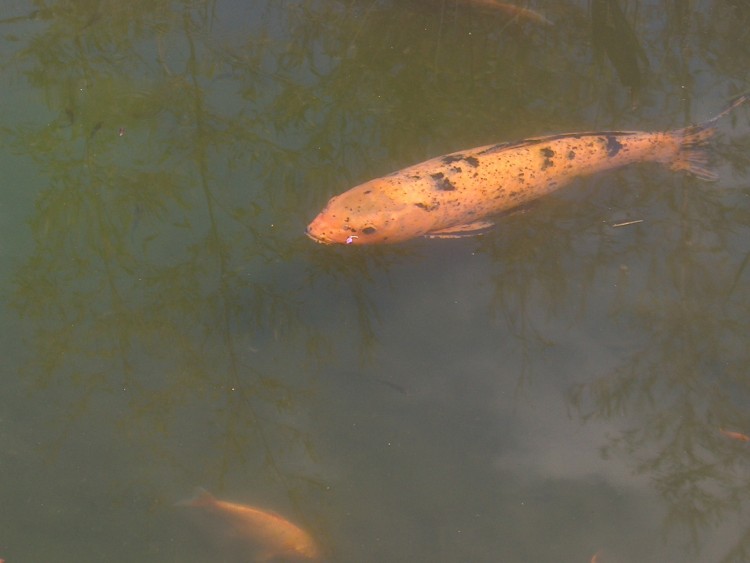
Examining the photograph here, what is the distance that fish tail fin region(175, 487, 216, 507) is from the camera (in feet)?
12.2

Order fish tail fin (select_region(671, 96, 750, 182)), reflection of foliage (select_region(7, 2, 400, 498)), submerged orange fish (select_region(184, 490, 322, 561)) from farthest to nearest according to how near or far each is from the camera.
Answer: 1. fish tail fin (select_region(671, 96, 750, 182))
2. reflection of foliage (select_region(7, 2, 400, 498))
3. submerged orange fish (select_region(184, 490, 322, 561))

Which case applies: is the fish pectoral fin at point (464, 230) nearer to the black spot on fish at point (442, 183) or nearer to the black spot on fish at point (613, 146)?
the black spot on fish at point (442, 183)

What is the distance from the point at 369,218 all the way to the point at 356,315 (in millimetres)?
593

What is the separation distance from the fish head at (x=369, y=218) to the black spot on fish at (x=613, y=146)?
1363mm

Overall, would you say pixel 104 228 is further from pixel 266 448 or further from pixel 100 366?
pixel 266 448

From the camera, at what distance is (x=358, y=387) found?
4.09 meters

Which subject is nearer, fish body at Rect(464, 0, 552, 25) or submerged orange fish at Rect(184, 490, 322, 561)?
submerged orange fish at Rect(184, 490, 322, 561)

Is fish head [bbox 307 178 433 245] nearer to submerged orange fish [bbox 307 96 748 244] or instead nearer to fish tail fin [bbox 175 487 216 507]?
submerged orange fish [bbox 307 96 748 244]

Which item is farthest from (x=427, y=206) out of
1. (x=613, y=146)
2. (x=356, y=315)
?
(x=613, y=146)

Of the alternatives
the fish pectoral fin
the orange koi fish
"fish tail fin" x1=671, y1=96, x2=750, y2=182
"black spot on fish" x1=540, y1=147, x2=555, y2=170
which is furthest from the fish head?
the orange koi fish

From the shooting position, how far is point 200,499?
3.74 metres

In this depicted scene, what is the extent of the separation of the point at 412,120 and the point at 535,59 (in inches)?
50.4

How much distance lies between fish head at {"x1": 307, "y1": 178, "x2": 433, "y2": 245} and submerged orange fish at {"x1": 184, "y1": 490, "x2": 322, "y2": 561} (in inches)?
62.8

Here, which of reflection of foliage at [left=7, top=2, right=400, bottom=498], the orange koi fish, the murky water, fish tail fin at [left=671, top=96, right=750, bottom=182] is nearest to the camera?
the murky water
